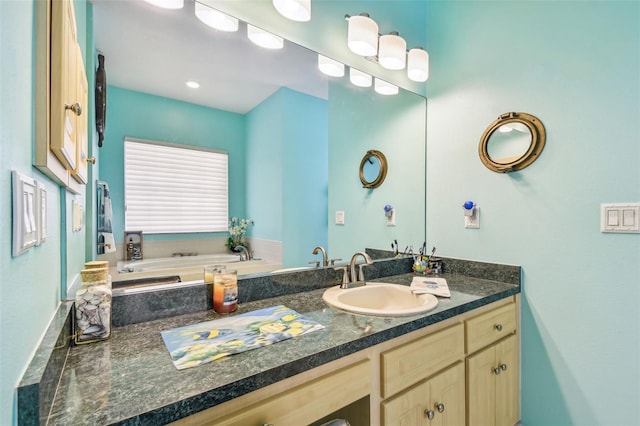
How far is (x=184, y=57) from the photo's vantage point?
1.18 meters

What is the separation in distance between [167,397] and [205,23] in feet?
4.21

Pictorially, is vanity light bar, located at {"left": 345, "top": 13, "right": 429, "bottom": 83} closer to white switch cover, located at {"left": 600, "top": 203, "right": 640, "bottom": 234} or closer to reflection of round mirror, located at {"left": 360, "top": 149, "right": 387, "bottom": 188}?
reflection of round mirror, located at {"left": 360, "top": 149, "right": 387, "bottom": 188}

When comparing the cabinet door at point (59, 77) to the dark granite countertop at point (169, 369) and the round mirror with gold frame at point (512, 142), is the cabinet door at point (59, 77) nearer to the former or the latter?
the dark granite countertop at point (169, 369)

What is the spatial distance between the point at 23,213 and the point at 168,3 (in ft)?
3.44

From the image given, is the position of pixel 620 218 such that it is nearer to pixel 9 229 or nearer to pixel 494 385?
pixel 494 385

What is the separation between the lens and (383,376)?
0.91 meters

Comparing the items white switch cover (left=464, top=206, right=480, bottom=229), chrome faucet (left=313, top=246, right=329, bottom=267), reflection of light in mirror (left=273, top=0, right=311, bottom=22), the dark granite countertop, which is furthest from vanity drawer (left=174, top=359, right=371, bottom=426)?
reflection of light in mirror (left=273, top=0, right=311, bottom=22)

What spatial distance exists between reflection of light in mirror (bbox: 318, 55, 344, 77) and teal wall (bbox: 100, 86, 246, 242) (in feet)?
1.81

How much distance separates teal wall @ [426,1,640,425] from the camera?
1247 millimetres

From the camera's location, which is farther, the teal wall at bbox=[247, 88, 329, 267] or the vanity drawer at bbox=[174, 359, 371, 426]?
the teal wall at bbox=[247, 88, 329, 267]

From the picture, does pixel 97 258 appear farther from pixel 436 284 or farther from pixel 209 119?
pixel 436 284

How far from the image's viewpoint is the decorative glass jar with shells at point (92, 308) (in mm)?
806

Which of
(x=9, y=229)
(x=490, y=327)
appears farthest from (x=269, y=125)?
(x=490, y=327)

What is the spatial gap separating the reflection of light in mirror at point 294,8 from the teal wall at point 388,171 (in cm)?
44
